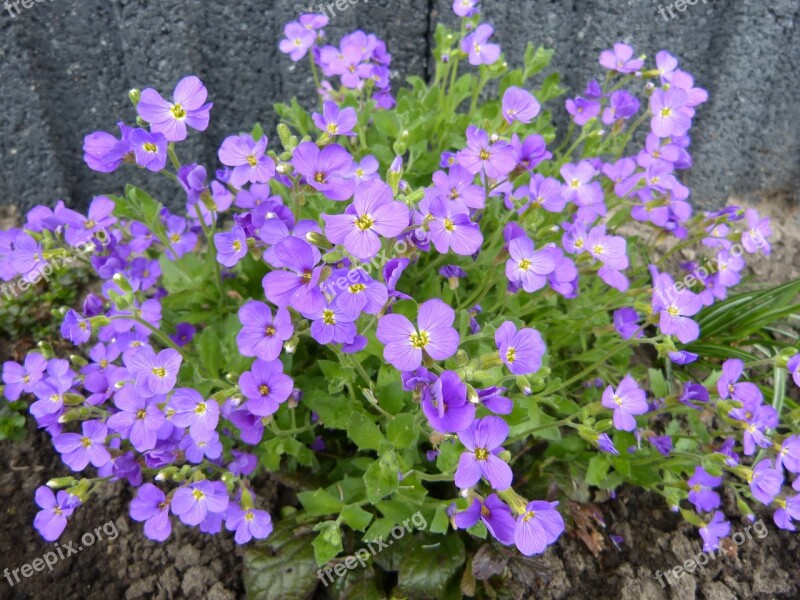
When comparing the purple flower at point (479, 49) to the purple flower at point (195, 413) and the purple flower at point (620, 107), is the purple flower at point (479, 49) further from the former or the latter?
the purple flower at point (195, 413)

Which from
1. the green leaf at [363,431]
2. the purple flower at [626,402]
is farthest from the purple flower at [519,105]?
the green leaf at [363,431]

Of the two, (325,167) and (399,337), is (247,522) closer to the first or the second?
(399,337)

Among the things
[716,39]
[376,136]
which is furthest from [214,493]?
[716,39]

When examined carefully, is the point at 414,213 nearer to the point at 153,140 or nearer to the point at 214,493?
the point at 153,140

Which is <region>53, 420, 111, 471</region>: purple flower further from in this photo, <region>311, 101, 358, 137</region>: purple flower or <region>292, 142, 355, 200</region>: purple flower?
<region>311, 101, 358, 137</region>: purple flower

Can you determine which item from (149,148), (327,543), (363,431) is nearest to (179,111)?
(149,148)
